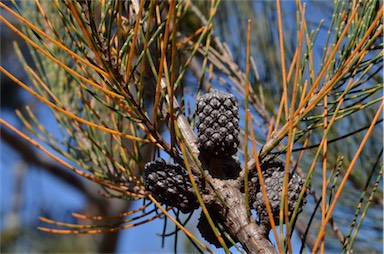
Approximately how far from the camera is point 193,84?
886 mm

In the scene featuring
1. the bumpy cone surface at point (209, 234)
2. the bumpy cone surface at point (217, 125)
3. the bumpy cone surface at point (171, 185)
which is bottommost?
the bumpy cone surface at point (209, 234)

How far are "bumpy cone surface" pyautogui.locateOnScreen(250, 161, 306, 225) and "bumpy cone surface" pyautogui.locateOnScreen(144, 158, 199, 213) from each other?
1.6 inches

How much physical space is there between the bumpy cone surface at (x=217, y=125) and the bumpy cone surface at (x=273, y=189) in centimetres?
3

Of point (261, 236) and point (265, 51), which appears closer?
point (261, 236)

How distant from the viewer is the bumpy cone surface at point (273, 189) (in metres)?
0.36

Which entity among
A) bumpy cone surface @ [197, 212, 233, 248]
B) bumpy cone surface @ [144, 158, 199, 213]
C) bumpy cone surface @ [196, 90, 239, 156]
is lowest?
bumpy cone surface @ [197, 212, 233, 248]

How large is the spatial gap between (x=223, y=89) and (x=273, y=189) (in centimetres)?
38

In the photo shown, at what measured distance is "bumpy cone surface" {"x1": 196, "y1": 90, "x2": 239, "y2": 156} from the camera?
0.37 meters

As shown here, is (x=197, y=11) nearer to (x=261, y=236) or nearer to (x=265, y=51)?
(x=265, y=51)

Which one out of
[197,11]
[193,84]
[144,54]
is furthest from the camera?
[193,84]

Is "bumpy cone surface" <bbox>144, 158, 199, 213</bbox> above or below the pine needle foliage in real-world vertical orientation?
below

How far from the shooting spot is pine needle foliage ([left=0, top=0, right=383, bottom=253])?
13.7 inches

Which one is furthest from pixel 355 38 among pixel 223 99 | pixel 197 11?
pixel 197 11

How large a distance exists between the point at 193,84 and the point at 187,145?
53 centimetres
